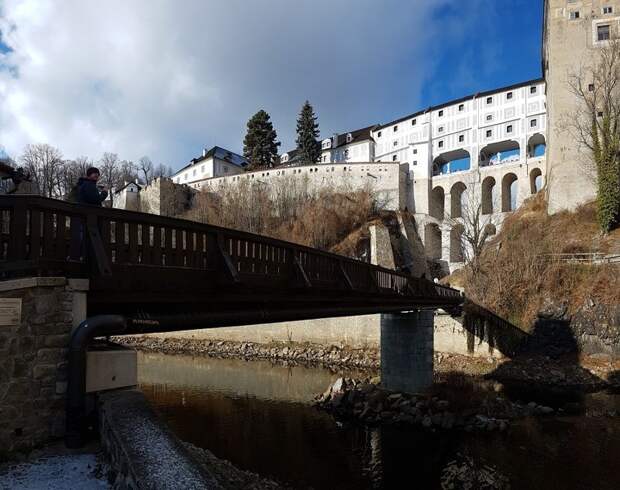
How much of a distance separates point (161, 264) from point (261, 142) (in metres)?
59.2

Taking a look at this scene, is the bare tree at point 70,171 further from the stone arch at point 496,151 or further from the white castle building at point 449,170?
the stone arch at point 496,151

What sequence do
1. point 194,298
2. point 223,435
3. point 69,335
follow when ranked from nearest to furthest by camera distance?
point 69,335
point 194,298
point 223,435

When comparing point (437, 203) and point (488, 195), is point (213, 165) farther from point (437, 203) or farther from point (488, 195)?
point (488, 195)

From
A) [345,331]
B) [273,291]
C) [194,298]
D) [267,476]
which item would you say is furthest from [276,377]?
[194,298]

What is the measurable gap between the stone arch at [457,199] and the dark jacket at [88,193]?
50.6 metres

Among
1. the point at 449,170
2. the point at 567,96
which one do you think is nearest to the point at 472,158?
the point at 449,170

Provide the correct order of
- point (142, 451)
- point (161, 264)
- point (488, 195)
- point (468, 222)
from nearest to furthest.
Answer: point (142, 451) → point (161, 264) → point (468, 222) → point (488, 195)

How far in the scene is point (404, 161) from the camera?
5850 centimetres

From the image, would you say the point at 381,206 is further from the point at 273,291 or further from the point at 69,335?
the point at 69,335

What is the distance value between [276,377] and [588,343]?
17065mm

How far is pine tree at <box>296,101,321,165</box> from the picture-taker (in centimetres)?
6312

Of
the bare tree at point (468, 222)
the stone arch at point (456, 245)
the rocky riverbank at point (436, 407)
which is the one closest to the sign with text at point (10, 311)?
the rocky riverbank at point (436, 407)

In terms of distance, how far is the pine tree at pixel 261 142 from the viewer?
205 feet

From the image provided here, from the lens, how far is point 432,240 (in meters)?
51.3
